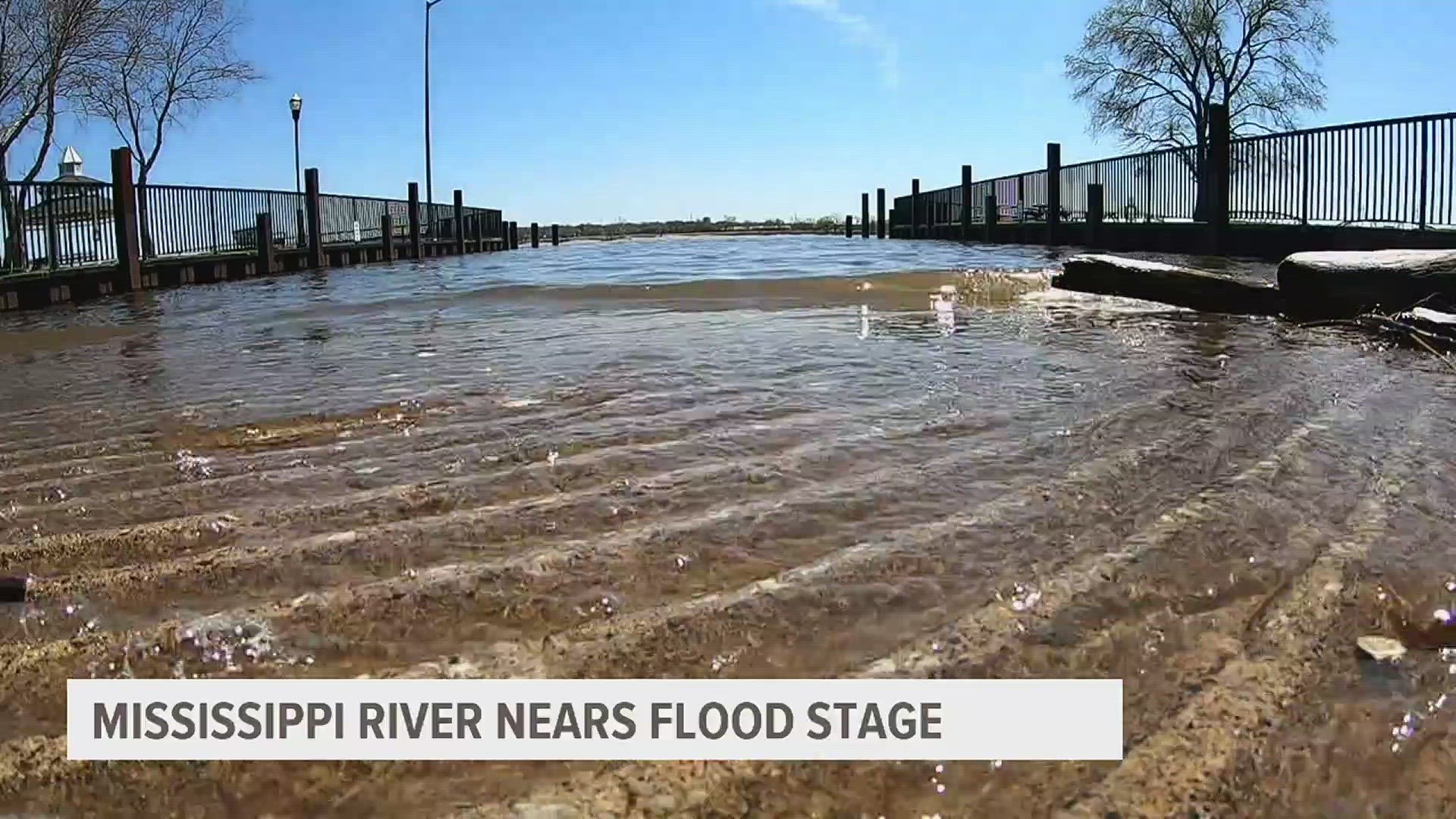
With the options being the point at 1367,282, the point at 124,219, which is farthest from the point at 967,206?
the point at 1367,282

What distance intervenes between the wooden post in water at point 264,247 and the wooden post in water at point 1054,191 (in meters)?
14.8

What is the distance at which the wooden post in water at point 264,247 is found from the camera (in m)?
17.0

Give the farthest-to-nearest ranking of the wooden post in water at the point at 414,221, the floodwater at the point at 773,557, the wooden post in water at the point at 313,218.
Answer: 1. the wooden post in water at the point at 414,221
2. the wooden post in water at the point at 313,218
3. the floodwater at the point at 773,557

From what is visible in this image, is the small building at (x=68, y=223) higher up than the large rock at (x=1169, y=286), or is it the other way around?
the small building at (x=68, y=223)

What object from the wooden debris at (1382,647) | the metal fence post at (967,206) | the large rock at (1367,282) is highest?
the metal fence post at (967,206)

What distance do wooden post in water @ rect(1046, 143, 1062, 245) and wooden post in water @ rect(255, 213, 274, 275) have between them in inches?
581

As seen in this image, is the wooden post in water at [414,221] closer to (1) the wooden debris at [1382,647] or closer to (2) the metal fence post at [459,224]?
(2) the metal fence post at [459,224]

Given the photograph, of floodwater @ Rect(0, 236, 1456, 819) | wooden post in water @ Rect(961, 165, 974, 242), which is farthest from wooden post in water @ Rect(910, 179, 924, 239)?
floodwater @ Rect(0, 236, 1456, 819)

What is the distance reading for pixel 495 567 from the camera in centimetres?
203

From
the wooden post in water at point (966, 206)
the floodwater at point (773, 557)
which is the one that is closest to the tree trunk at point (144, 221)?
the floodwater at point (773, 557)

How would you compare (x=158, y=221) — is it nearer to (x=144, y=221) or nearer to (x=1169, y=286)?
Result: (x=144, y=221)

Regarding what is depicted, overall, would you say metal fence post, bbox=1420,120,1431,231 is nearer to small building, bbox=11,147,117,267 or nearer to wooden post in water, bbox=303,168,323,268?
small building, bbox=11,147,117,267

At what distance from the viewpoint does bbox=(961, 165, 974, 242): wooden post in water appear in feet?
94.1

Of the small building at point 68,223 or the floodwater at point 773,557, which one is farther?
the small building at point 68,223
